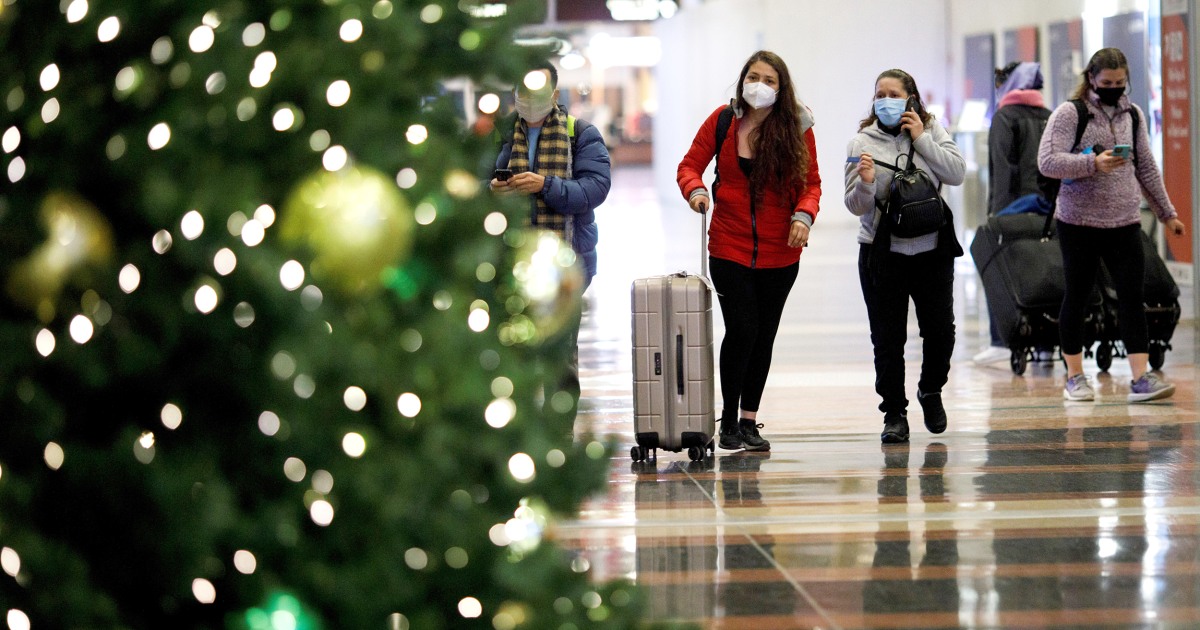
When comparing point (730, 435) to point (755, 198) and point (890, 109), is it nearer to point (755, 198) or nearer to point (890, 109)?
point (755, 198)

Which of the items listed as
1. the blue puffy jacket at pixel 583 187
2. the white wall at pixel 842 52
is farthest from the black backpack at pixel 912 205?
the white wall at pixel 842 52

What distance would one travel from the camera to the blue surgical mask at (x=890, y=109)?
6.57 meters

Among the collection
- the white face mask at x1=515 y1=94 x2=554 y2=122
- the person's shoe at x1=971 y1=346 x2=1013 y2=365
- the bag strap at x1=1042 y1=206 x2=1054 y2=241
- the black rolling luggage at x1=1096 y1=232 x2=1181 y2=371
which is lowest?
the person's shoe at x1=971 y1=346 x2=1013 y2=365

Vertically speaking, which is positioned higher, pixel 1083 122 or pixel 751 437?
pixel 1083 122

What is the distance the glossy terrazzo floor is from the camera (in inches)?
163

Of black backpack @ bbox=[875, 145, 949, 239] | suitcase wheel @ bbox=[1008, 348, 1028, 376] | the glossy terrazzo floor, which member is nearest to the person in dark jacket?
suitcase wheel @ bbox=[1008, 348, 1028, 376]

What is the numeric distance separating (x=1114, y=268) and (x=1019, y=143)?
6.16ft

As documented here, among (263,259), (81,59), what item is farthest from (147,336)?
(81,59)

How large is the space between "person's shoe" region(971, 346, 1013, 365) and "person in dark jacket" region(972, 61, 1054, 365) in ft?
0.66

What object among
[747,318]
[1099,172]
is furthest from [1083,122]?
[747,318]

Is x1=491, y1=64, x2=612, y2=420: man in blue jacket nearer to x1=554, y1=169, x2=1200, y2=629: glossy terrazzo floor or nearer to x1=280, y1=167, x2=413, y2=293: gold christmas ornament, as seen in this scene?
x1=554, y1=169, x2=1200, y2=629: glossy terrazzo floor

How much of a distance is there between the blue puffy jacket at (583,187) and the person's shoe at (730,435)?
899mm

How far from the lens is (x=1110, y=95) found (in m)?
7.49

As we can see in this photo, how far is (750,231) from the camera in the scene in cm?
640
